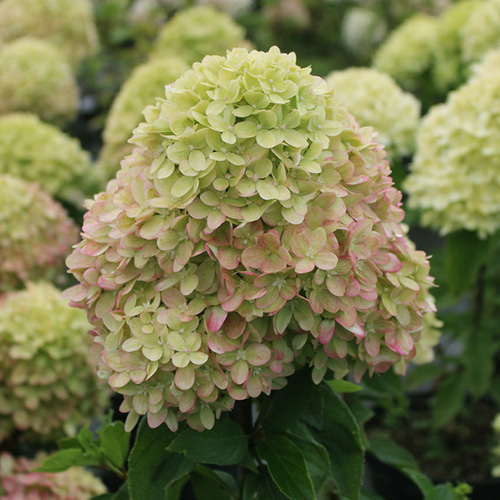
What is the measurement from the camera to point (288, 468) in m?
0.73

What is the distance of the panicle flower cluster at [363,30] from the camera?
3018 mm

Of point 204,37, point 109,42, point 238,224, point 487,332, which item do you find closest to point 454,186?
point 487,332

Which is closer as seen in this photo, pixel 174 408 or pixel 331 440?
pixel 174 408

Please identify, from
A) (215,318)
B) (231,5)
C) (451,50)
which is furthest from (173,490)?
(231,5)

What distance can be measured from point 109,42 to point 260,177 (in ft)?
9.19

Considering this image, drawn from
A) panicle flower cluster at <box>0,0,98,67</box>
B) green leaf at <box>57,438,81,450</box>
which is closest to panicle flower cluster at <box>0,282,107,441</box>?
green leaf at <box>57,438,81,450</box>

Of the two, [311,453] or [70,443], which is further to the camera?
[70,443]

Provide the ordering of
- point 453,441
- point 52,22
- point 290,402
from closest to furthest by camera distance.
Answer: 1. point 290,402
2. point 453,441
3. point 52,22

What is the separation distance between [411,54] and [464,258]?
1.12 metres

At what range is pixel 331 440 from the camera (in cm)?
82

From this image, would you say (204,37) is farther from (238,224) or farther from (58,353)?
(238,224)

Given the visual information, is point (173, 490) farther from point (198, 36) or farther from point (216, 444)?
point (198, 36)

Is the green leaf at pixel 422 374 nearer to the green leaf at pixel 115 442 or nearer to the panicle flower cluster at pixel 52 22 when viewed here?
the green leaf at pixel 115 442

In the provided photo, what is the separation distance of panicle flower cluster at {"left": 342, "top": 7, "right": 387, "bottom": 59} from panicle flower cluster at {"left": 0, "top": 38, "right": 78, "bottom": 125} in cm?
128
